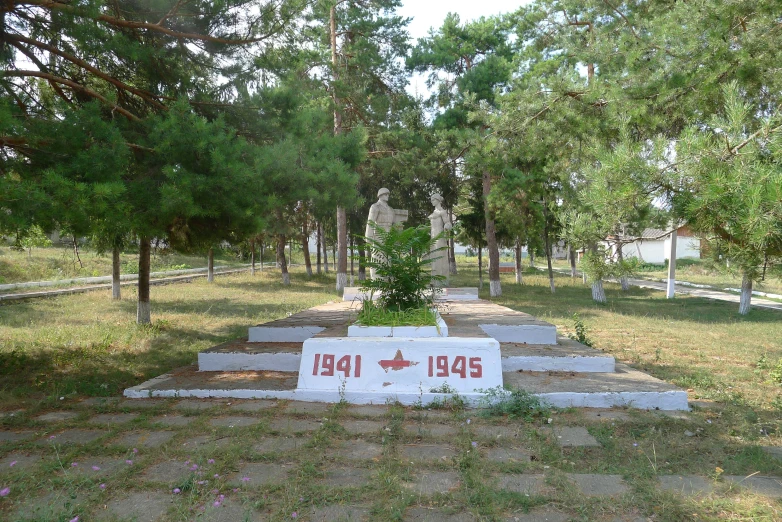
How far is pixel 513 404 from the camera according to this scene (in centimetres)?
415

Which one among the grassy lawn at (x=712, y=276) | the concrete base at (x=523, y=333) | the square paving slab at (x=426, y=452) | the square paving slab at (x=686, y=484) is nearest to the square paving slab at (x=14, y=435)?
the square paving slab at (x=426, y=452)

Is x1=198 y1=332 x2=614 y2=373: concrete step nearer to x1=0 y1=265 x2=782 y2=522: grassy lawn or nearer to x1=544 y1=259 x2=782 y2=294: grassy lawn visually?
x1=0 y1=265 x2=782 y2=522: grassy lawn

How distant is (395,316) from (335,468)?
2.33 m

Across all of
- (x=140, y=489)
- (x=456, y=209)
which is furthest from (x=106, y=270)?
(x=140, y=489)

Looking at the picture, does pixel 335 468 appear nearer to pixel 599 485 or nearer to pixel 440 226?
pixel 599 485

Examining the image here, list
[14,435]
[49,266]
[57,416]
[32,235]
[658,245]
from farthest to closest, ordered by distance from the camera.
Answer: [658,245]
[49,266]
[32,235]
[57,416]
[14,435]

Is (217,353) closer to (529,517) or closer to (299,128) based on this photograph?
(299,128)

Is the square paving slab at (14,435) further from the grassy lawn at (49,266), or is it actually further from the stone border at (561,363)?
the grassy lawn at (49,266)

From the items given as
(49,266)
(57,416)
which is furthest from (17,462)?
(49,266)

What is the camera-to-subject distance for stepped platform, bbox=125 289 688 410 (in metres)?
4.36

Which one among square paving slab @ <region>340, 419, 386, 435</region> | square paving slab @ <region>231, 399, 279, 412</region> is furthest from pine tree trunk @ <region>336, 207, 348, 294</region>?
square paving slab @ <region>340, 419, 386, 435</region>

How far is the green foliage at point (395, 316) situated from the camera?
5.06 metres

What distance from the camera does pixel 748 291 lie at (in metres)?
12.2

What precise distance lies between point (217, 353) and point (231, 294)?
11.5 metres
